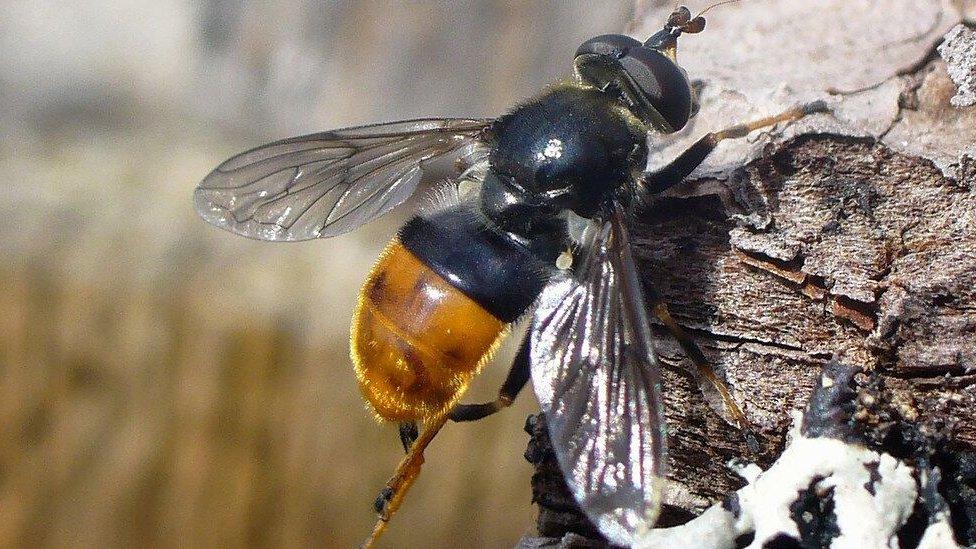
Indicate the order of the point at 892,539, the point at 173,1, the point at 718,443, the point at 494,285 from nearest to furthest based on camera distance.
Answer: the point at 892,539
the point at 718,443
the point at 494,285
the point at 173,1

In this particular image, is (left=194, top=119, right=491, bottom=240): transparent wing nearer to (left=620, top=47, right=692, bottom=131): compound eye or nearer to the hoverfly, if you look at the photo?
the hoverfly

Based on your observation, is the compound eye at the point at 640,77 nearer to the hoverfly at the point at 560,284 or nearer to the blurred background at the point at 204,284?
the hoverfly at the point at 560,284

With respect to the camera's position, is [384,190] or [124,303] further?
[124,303]

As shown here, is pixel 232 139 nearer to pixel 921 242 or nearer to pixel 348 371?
pixel 348 371

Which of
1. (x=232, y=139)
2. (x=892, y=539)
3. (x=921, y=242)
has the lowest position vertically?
(x=892, y=539)

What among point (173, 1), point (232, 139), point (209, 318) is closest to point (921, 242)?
point (209, 318)

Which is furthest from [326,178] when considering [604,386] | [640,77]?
[604,386]

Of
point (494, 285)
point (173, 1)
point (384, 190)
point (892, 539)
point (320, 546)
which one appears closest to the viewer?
point (892, 539)
